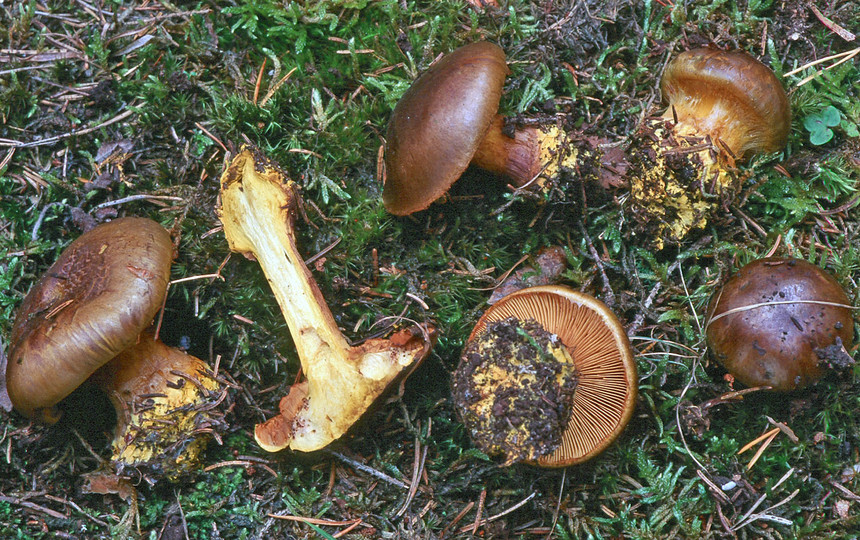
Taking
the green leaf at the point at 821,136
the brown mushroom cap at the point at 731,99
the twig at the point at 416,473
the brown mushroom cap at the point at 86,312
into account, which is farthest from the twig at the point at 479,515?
the green leaf at the point at 821,136

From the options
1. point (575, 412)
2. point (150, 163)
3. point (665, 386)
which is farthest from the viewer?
point (150, 163)

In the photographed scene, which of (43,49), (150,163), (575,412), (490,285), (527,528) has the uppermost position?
(43,49)

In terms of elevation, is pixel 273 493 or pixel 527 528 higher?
pixel 273 493

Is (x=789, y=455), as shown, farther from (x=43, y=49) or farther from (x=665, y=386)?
(x=43, y=49)

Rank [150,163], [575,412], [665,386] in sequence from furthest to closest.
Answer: [150,163], [665,386], [575,412]

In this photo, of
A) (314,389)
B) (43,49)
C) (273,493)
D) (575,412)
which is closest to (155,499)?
(273,493)

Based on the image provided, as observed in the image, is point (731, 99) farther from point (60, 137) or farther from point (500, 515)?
point (60, 137)
